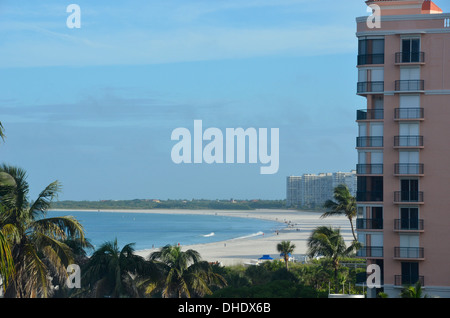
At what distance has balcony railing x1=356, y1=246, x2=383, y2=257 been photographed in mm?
33969

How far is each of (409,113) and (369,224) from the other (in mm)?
6214

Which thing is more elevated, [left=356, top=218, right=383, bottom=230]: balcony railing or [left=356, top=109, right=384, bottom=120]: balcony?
[left=356, top=109, right=384, bottom=120]: balcony

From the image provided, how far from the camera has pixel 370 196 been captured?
114 feet

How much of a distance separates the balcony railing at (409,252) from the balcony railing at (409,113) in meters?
6.85

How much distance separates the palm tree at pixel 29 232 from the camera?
59.3ft

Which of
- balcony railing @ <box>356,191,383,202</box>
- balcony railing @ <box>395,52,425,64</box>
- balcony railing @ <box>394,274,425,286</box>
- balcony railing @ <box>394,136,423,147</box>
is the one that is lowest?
balcony railing @ <box>394,274,425,286</box>

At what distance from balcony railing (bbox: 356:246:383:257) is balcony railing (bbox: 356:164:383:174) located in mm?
4016

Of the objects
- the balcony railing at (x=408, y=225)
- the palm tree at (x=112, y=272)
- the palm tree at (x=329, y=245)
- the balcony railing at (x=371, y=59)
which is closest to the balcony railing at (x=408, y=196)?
the balcony railing at (x=408, y=225)

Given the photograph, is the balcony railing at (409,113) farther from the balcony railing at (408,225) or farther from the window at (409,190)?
the balcony railing at (408,225)

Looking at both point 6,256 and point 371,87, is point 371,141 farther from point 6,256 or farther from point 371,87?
point 6,256

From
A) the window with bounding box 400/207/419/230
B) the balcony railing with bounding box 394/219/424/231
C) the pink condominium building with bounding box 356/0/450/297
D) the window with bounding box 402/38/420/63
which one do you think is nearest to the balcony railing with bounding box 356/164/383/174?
the pink condominium building with bounding box 356/0/450/297

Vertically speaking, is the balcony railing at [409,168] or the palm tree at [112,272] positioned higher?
the balcony railing at [409,168]

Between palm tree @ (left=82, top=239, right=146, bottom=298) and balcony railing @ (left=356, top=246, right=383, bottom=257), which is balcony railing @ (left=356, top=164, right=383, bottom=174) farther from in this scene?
palm tree @ (left=82, top=239, right=146, bottom=298)
